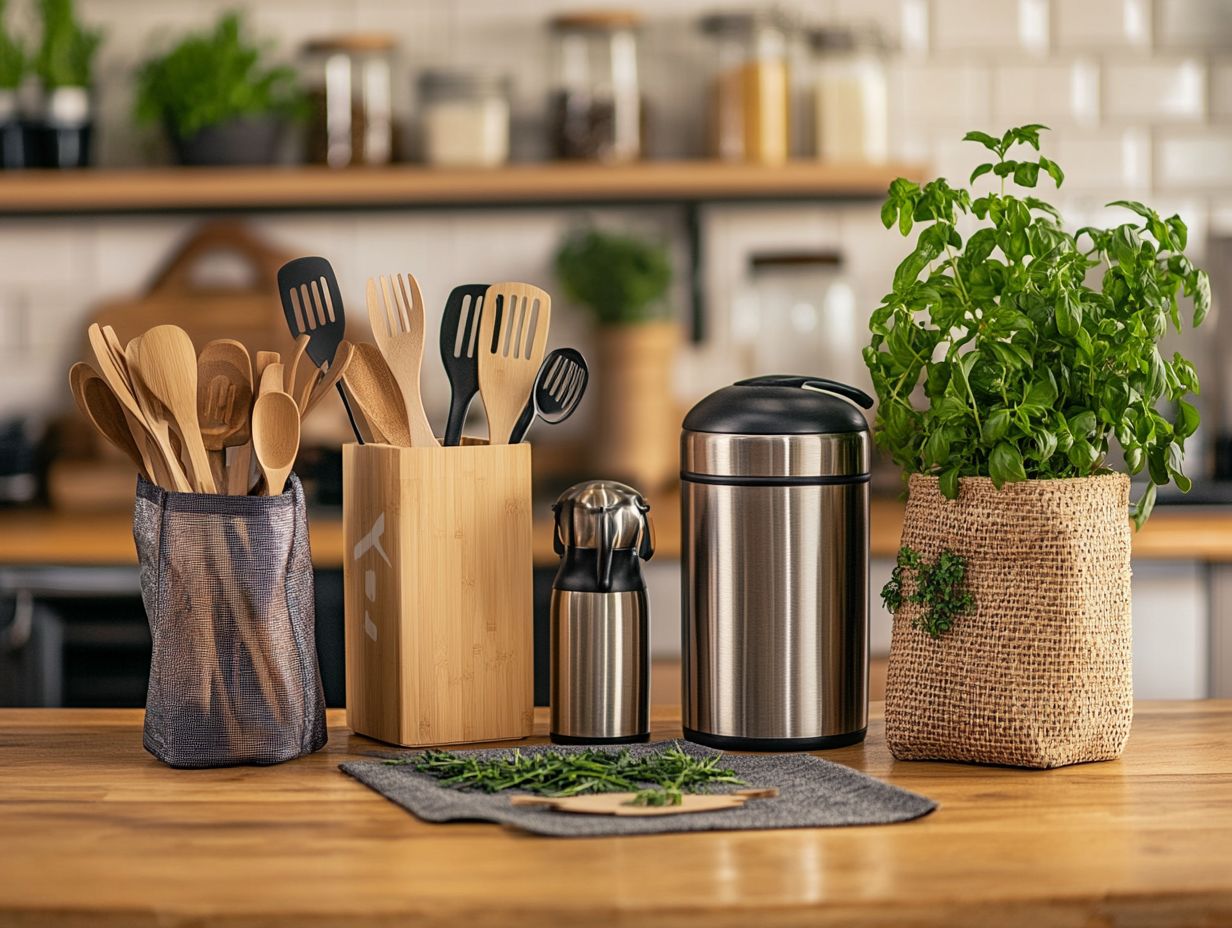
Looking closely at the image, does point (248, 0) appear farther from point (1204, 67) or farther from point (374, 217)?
point (1204, 67)

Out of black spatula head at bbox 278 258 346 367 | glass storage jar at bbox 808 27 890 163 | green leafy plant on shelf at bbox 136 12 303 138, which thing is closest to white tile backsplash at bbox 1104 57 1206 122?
glass storage jar at bbox 808 27 890 163

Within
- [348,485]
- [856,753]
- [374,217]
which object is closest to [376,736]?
[348,485]

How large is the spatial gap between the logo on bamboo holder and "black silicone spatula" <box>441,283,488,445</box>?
0.08 metres

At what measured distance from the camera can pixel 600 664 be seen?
1.08 m

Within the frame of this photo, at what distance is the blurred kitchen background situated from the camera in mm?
2799

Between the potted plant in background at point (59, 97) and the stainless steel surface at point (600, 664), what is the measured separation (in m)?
2.11

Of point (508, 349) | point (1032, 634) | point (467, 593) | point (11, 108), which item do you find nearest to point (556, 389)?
point (508, 349)

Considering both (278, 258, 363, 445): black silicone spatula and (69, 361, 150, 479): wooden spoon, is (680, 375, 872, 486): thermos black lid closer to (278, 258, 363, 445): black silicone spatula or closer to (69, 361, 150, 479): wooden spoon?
(278, 258, 363, 445): black silicone spatula

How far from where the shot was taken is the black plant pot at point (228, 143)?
280 centimetres

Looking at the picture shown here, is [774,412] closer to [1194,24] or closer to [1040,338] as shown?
[1040,338]

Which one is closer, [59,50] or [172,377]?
[172,377]

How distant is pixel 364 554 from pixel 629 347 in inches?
69.1

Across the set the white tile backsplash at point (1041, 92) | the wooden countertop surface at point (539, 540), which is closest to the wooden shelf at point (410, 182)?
the white tile backsplash at point (1041, 92)

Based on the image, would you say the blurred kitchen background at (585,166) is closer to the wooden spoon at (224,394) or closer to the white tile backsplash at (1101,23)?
the white tile backsplash at (1101,23)
